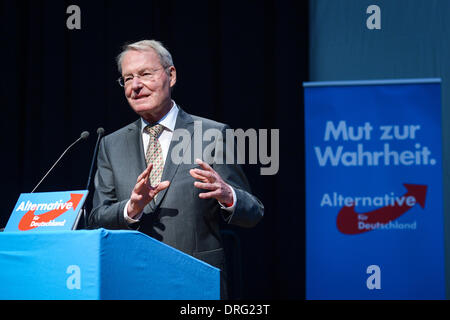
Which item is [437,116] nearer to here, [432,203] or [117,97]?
[432,203]

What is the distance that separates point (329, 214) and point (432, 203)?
560 mm

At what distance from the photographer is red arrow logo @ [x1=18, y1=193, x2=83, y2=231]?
1945mm

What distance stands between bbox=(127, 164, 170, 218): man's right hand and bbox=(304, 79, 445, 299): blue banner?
158 cm

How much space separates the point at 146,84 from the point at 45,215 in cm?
68

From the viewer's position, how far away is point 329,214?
3322 millimetres

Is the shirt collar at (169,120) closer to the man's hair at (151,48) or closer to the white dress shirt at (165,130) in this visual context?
the white dress shirt at (165,130)

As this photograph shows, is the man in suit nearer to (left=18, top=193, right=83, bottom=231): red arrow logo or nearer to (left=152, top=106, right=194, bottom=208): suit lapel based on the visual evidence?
(left=152, top=106, right=194, bottom=208): suit lapel

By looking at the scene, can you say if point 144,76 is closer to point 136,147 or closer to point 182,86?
point 136,147

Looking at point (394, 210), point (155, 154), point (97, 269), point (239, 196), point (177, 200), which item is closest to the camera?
point (97, 269)

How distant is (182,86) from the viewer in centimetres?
406

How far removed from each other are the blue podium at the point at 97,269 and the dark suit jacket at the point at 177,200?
A: 1.67 feet

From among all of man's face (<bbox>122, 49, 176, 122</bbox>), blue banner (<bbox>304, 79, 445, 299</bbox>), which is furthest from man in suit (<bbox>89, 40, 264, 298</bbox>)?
blue banner (<bbox>304, 79, 445, 299</bbox>)

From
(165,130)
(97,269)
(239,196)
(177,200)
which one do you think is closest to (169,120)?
(165,130)

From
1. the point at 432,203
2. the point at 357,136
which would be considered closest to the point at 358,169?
the point at 357,136
